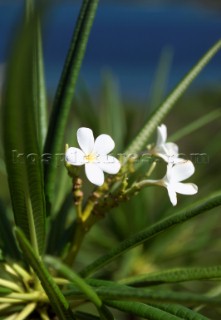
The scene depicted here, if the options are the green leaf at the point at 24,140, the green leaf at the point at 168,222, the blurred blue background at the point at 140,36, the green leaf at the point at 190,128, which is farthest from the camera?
the blurred blue background at the point at 140,36

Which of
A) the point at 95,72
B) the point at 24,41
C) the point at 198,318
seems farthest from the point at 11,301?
the point at 95,72

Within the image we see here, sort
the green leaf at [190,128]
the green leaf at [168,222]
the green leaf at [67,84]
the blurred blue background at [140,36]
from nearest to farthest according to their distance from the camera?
1. the green leaf at [168,222]
2. the green leaf at [67,84]
3. the green leaf at [190,128]
4. the blurred blue background at [140,36]

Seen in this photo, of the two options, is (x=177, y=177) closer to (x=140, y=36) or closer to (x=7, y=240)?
→ (x=7, y=240)

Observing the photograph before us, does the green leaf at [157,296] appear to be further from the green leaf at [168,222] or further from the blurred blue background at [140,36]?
the blurred blue background at [140,36]

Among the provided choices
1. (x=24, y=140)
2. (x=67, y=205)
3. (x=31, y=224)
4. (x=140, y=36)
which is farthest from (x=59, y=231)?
(x=140, y=36)

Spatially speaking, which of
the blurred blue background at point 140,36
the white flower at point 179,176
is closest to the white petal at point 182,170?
the white flower at point 179,176

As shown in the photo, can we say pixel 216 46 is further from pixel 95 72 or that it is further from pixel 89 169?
pixel 95 72

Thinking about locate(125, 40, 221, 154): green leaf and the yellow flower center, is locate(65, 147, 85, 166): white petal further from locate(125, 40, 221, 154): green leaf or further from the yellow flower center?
locate(125, 40, 221, 154): green leaf
